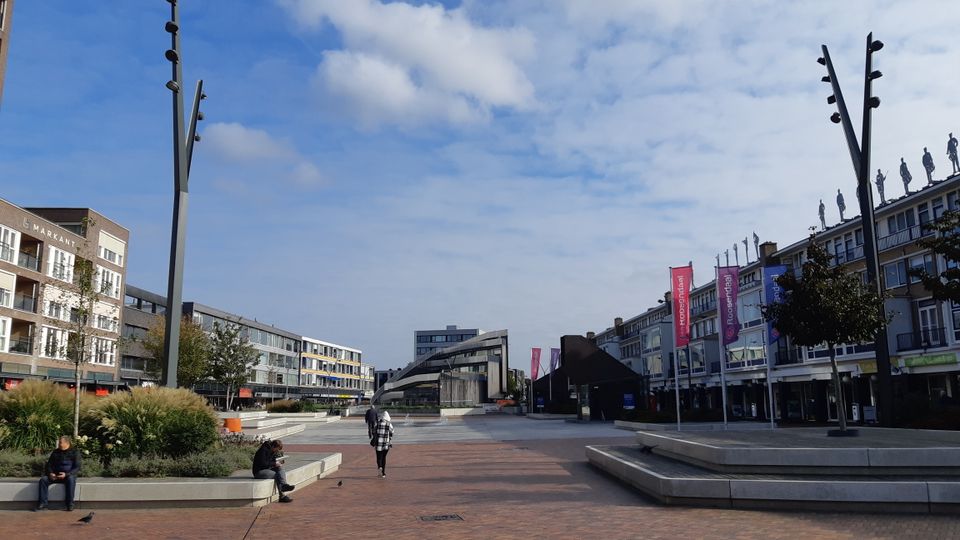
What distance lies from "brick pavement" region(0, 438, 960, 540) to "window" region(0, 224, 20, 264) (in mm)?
36661

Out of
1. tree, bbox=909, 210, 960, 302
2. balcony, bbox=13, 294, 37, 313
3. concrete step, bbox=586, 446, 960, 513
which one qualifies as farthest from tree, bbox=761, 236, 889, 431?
balcony, bbox=13, 294, 37, 313

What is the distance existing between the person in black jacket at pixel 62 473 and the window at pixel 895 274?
3840 cm

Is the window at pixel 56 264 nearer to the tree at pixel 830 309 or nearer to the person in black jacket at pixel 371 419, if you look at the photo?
the person in black jacket at pixel 371 419

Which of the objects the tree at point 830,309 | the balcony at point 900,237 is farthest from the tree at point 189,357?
the balcony at point 900,237

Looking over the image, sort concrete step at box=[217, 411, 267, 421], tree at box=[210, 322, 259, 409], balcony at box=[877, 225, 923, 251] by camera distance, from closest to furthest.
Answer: concrete step at box=[217, 411, 267, 421] < balcony at box=[877, 225, 923, 251] < tree at box=[210, 322, 259, 409]

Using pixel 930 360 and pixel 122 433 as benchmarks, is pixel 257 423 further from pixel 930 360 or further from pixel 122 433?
pixel 930 360

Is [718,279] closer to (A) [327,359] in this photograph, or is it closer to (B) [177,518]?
(B) [177,518]

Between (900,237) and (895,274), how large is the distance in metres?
2.03

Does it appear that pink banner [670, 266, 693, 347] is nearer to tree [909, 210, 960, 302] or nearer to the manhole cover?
tree [909, 210, 960, 302]

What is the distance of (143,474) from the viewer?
1219 cm

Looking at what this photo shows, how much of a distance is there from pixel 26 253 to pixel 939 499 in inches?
1930

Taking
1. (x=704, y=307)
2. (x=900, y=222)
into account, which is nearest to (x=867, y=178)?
(x=900, y=222)

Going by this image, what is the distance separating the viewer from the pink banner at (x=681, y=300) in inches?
1242

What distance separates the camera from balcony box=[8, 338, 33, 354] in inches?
1686
